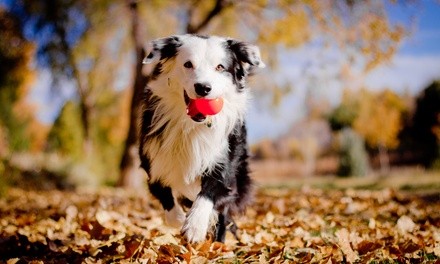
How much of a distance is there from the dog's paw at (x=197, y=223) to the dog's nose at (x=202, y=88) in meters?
0.80

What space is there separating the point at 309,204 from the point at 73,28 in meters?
13.7

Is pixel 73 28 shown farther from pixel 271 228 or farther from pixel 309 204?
pixel 271 228

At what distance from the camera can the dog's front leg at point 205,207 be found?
10.7ft

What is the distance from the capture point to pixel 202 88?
3.30 metres

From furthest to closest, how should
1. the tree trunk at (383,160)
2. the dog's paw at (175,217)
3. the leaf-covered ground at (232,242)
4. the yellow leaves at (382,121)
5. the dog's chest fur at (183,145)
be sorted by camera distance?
the tree trunk at (383,160), the yellow leaves at (382,121), the dog's paw at (175,217), the dog's chest fur at (183,145), the leaf-covered ground at (232,242)

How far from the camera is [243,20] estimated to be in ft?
46.4

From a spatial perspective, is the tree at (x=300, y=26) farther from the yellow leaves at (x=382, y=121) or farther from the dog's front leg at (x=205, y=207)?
the yellow leaves at (x=382, y=121)

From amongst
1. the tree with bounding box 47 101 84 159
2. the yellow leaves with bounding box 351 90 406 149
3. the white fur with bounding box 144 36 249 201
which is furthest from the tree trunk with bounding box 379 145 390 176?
the white fur with bounding box 144 36 249 201

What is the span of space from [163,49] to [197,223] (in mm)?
1396

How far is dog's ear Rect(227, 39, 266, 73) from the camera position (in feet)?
12.2

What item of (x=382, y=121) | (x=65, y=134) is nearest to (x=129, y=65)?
(x=65, y=134)

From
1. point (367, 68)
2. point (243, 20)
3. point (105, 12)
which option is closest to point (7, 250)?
point (367, 68)

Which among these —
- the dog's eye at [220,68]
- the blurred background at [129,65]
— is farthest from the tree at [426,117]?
the dog's eye at [220,68]

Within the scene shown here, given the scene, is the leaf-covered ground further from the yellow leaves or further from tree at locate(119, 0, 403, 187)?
the yellow leaves
